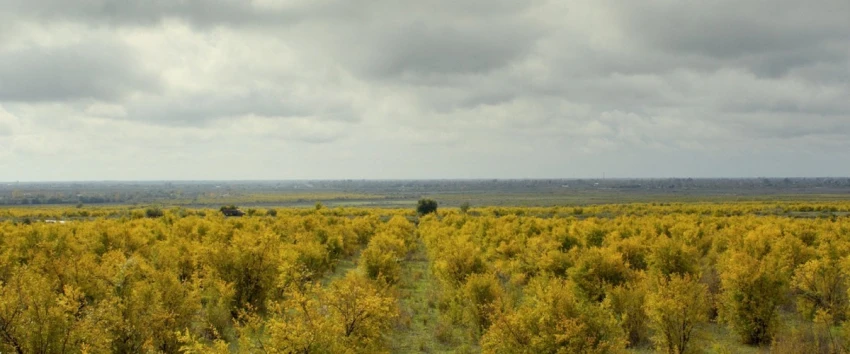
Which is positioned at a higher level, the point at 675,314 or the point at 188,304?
the point at 675,314

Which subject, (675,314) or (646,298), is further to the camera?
(646,298)

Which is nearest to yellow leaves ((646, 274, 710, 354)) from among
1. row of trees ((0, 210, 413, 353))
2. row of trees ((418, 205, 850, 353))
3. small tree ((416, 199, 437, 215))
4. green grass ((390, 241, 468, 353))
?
row of trees ((418, 205, 850, 353))

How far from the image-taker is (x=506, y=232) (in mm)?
40781

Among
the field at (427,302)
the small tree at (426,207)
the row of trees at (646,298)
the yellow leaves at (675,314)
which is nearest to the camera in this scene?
the field at (427,302)

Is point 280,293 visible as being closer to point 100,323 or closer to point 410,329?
point 410,329

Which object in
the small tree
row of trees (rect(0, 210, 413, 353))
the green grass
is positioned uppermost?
row of trees (rect(0, 210, 413, 353))

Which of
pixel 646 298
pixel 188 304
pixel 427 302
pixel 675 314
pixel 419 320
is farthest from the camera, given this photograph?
pixel 427 302

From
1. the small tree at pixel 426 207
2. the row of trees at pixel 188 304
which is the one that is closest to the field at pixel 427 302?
the row of trees at pixel 188 304

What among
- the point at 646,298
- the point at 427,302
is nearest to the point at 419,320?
the point at 427,302

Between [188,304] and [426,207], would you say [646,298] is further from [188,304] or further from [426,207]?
[426,207]

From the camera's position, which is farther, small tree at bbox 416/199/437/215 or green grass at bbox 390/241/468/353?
small tree at bbox 416/199/437/215

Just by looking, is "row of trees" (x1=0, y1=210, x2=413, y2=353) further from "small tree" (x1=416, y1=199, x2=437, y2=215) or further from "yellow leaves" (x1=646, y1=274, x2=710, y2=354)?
"small tree" (x1=416, y1=199, x2=437, y2=215)

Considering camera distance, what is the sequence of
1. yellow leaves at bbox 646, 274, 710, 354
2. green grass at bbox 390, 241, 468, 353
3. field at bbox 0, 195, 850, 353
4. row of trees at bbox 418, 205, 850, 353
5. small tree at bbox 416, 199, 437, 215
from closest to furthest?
1. field at bbox 0, 195, 850, 353
2. row of trees at bbox 418, 205, 850, 353
3. yellow leaves at bbox 646, 274, 710, 354
4. green grass at bbox 390, 241, 468, 353
5. small tree at bbox 416, 199, 437, 215

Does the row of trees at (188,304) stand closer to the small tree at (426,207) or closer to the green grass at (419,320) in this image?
the green grass at (419,320)
